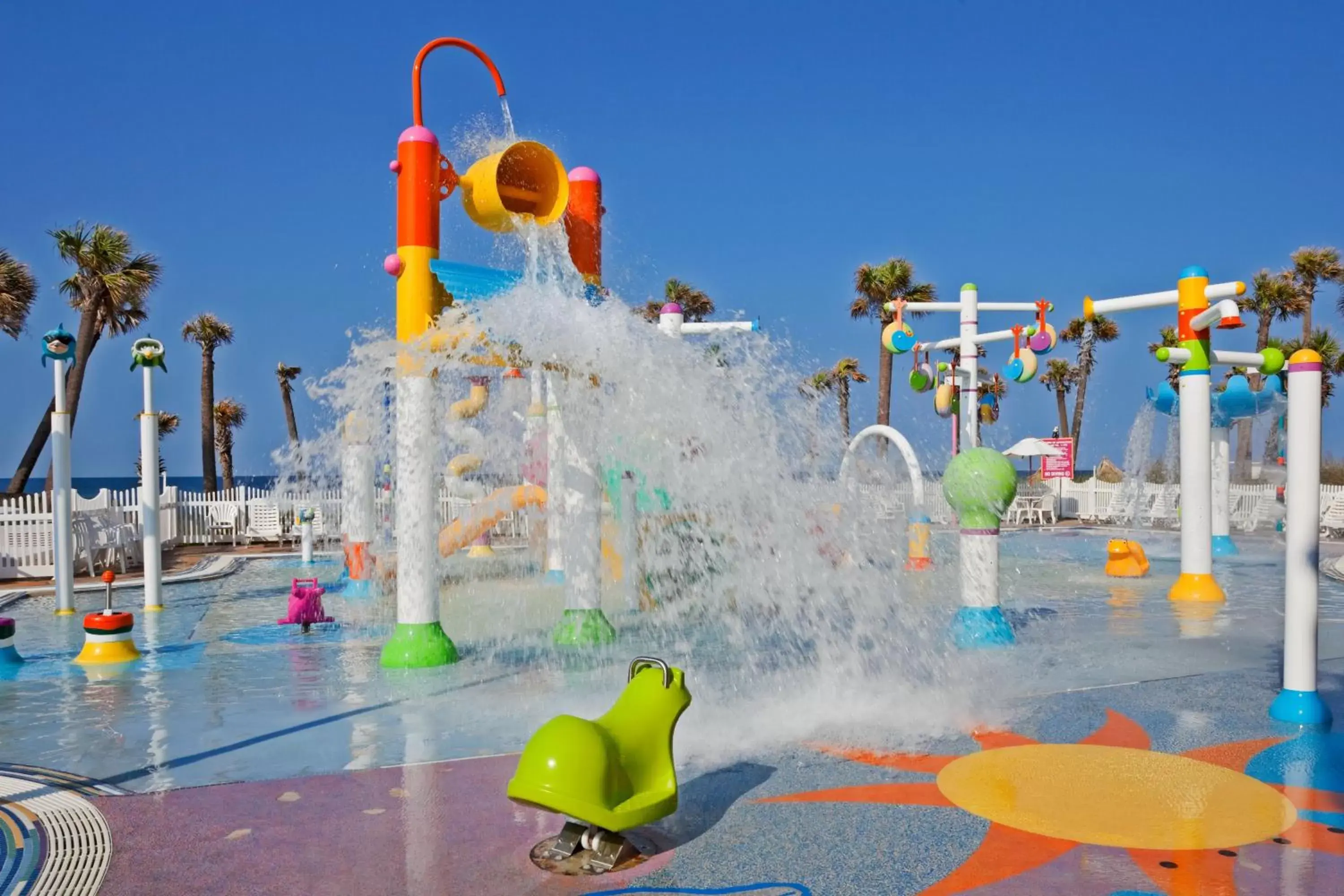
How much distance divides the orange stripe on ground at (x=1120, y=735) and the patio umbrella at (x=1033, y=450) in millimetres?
25717

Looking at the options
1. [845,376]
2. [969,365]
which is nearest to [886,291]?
[845,376]

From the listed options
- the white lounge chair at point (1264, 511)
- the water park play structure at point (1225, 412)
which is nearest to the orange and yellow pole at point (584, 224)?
the water park play structure at point (1225, 412)

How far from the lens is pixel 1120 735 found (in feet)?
20.2

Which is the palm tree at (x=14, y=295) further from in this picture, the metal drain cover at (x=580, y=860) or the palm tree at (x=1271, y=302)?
the palm tree at (x=1271, y=302)

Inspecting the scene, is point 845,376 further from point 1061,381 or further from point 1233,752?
point 1233,752

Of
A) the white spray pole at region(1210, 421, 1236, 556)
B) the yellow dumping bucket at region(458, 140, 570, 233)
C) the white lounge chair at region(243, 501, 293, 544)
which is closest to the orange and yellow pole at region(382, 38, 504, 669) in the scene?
the yellow dumping bucket at region(458, 140, 570, 233)

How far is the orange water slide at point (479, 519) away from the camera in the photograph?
14.5 meters

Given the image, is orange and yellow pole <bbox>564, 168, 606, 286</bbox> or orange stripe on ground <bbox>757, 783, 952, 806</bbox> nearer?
orange stripe on ground <bbox>757, 783, 952, 806</bbox>

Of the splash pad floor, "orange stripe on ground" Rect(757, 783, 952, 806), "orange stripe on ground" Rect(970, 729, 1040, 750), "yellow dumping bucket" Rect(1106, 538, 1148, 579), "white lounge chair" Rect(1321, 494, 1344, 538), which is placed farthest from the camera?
"white lounge chair" Rect(1321, 494, 1344, 538)

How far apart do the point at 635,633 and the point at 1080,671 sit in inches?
167

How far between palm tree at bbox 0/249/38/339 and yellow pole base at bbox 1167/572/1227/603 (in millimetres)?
28984

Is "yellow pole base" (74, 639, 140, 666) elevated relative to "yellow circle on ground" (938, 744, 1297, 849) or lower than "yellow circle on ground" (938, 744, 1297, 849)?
lower

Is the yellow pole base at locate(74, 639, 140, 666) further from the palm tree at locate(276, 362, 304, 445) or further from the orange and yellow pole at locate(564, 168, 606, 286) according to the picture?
the palm tree at locate(276, 362, 304, 445)

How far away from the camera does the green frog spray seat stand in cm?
401
